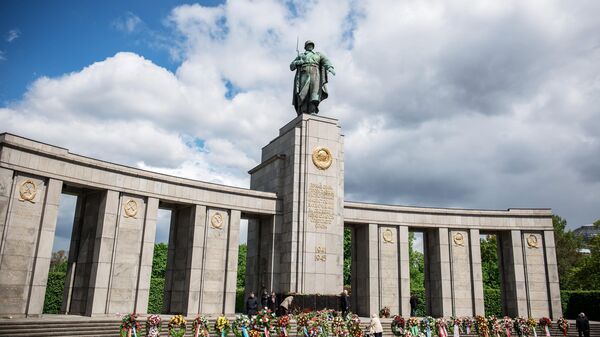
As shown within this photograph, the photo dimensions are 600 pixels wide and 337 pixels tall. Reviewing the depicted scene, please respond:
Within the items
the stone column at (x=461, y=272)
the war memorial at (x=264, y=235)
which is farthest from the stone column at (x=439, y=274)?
the stone column at (x=461, y=272)

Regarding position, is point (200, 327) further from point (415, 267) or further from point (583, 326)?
point (415, 267)

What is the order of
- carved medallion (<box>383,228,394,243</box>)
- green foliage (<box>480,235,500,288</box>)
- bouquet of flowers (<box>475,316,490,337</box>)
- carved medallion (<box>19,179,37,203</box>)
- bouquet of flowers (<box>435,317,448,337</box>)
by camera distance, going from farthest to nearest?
green foliage (<box>480,235,500,288</box>)
carved medallion (<box>383,228,394,243</box>)
bouquet of flowers (<box>475,316,490,337</box>)
carved medallion (<box>19,179,37,203</box>)
bouquet of flowers (<box>435,317,448,337</box>)

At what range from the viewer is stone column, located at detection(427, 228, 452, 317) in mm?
30125

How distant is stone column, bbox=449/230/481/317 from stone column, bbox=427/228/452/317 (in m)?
0.35

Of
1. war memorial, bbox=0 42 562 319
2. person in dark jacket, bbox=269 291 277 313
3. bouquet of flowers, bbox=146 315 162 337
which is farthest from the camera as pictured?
person in dark jacket, bbox=269 291 277 313

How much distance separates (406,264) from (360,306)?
3.99 m

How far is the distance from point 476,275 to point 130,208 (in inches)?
865

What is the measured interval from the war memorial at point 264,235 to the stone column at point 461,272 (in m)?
0.07

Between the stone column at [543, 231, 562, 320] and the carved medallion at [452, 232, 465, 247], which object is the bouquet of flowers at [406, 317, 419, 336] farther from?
the stone column at [543, 231, 562, 320]

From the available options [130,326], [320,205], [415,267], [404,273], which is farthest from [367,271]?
[415,267]

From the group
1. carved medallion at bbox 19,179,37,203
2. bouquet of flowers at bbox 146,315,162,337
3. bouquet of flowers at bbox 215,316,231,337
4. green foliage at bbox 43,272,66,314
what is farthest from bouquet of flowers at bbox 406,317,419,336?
green foliage at bbox 43,272,66,314

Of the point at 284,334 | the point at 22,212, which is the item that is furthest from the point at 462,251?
the point at 22,212

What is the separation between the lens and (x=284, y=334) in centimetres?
1652

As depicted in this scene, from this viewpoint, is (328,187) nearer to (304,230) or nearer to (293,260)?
(304,230)
